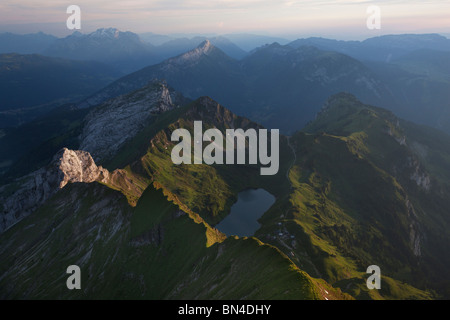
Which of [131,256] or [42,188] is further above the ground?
[42,188]

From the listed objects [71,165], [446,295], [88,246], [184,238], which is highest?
[71,165]

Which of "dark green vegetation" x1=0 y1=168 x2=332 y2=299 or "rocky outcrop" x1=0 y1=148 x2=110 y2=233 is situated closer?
"dark green vegetation" x1=0 y1=168 x2=332 y2=299

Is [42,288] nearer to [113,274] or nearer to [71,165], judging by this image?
[113,274]

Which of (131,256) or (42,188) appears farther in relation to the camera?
(42,188)

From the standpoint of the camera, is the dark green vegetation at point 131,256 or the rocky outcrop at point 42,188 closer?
the dark green vegetation at point 131,256
